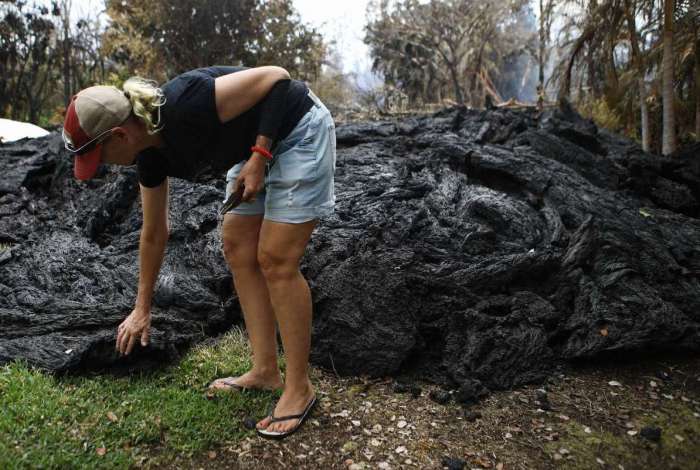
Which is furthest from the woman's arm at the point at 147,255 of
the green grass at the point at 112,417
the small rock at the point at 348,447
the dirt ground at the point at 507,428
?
the small rock at the point at 348,447

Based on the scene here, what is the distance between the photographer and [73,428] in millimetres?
2227

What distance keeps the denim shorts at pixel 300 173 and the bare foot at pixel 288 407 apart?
29.9 inches

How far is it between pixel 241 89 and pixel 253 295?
0.92 meters

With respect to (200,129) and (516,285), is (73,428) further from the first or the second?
(516,285)

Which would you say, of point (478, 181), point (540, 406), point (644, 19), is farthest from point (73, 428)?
point (644, 19)

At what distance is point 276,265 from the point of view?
216 cm

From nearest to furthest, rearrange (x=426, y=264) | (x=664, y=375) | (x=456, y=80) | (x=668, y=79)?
(x=664, y=375), (x=426, y=264), (x=668, y=79), (x=456, y=80)

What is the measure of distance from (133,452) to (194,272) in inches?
61.7

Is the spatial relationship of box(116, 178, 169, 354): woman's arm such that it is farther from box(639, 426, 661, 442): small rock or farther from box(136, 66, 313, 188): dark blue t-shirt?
box(639, 426, 661, 442): small rock

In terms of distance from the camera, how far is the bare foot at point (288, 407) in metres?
2.28

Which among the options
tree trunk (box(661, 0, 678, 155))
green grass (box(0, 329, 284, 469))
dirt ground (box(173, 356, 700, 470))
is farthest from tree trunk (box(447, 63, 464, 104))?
green grass (box(0, 329, 284, 469))

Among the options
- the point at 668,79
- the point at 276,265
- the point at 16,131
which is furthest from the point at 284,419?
the point at 16,131

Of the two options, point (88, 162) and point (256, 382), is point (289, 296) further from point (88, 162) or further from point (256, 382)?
point (88, 162)

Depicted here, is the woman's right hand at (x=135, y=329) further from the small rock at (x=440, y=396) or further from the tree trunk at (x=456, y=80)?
the tree trunk at (x=456, y=80)
